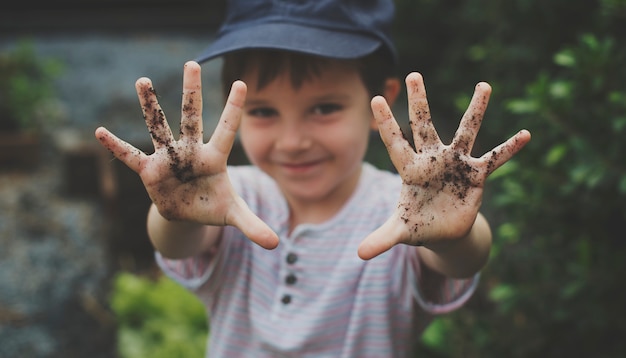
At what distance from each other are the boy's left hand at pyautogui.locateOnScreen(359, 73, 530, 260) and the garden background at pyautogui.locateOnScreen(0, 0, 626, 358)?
73 cm

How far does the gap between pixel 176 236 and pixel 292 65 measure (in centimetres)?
53

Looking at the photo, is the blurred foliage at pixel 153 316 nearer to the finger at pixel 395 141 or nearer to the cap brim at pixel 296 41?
the cap brim at pixel 296 41

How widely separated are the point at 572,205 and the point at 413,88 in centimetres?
116

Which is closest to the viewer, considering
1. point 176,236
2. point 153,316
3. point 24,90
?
point 176,236

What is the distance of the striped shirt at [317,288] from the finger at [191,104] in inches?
21.4

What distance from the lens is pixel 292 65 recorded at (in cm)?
165

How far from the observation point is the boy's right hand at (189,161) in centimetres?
131

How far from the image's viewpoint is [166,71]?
22.4 ft

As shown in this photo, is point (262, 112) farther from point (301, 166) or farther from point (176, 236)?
point (176, 236)

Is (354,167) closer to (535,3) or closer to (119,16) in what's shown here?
(535,3)

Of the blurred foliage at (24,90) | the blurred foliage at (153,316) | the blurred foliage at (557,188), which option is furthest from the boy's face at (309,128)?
the blurred foliage at (24,90)

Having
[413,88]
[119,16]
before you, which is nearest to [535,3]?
[413,88]

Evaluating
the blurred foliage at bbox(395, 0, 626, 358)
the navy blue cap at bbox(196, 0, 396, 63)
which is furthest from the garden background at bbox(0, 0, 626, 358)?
the navy blue cap at bbox(196, 0, 396, 63)

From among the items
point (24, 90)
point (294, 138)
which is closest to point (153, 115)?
point (294, 138)
